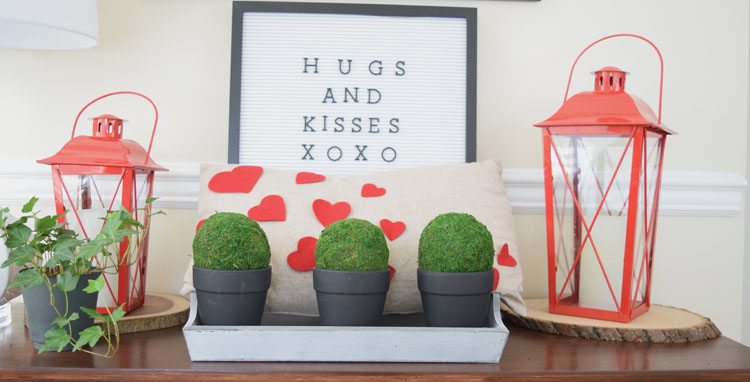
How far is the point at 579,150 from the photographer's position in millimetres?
1063

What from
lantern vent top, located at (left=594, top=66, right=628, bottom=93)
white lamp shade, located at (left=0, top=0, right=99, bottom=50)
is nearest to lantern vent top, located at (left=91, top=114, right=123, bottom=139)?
white lamp shade, located at (left=0, top=0, right=99, bottom=50)

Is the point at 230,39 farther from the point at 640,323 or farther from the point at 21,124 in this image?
the point at 640,323

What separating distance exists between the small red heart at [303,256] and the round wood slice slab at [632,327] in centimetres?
38

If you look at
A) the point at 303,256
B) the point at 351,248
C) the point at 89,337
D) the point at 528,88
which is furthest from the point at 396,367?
the point at 528,88

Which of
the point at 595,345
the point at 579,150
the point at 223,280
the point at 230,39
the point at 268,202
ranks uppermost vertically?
the point at 230,39

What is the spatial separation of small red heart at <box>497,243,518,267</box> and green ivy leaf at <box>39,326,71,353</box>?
0.69 metres

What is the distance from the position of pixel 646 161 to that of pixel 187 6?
994mm

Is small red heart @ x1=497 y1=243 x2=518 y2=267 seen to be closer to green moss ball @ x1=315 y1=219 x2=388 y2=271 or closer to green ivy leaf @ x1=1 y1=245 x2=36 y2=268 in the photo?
green moss ball @ x1=315 y1=219 x2=388 y2=271

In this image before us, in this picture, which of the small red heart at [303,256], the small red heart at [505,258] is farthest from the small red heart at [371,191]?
the small red heart at [505,258]

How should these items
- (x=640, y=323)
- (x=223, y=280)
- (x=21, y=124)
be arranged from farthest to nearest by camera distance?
(x=21, y=124), (x=640, y=323), (x=223, y=280)

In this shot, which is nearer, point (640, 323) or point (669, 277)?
point (640, 323)

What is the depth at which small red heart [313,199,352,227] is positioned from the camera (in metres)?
1.05

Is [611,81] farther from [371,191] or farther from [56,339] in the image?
[56,339]

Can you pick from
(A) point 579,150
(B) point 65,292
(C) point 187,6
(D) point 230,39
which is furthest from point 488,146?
(B) point 65,292
